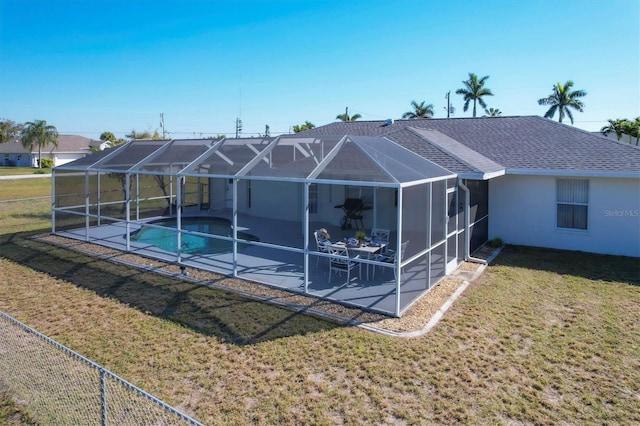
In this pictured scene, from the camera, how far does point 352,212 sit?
50.4 feet

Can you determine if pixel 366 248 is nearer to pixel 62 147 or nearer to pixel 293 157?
pixel 293 157

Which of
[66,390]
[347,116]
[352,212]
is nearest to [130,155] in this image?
[352,212]

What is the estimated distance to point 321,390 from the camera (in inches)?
220

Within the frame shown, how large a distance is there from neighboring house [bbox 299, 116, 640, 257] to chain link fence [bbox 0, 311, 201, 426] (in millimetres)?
9029

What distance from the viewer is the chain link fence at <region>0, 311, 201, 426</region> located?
16.0 ft

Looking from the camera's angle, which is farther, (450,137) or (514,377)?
(450,137)

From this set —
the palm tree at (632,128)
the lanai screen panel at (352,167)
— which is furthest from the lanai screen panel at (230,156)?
the palm tree at (632,128)

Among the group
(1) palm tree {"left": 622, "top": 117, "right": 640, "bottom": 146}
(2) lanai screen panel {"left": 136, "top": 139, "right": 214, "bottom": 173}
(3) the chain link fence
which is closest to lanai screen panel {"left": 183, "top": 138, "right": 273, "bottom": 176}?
(2) lanai screen panel {"left": 136, "top": 139, "right": 214, "bottom": 173}

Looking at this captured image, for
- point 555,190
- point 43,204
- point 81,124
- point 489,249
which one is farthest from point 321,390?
point 81,124

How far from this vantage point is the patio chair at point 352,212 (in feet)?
50.1

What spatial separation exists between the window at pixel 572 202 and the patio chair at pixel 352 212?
635 centimetres

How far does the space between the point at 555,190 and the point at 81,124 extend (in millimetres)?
85544

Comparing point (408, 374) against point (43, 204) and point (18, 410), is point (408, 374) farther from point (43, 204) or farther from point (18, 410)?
point (43, 204)

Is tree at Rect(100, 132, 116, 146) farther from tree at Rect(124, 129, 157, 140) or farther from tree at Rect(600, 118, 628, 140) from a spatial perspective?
tree at Rect(600, 118, 628, 140)
